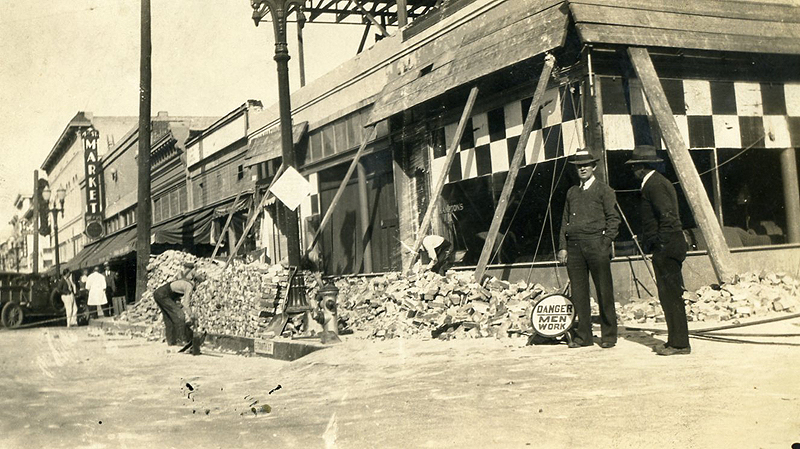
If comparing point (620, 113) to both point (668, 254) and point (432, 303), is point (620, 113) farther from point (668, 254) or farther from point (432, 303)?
point (668, 254)

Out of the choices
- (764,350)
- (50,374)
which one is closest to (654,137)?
(764,350)

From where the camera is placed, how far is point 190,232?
80.8ft

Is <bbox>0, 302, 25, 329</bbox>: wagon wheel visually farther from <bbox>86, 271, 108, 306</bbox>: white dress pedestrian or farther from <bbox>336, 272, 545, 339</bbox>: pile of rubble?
<bbox>336, 272, 545, 339</bbox>: pile of rubble

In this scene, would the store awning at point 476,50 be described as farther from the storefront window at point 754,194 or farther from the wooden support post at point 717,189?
the storefront window at point 754,194

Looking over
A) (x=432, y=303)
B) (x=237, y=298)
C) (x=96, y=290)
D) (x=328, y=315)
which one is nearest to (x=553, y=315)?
(x=432, y=303)

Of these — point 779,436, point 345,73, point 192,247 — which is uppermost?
point 345,73

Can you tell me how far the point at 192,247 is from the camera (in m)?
26.3

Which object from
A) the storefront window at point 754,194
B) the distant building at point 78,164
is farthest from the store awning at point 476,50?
the distant building at point 78,164

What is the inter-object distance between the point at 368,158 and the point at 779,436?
42.4ft

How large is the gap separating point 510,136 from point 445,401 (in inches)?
266

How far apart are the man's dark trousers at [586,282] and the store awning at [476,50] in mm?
3550

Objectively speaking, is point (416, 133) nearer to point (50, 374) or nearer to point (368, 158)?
point (368, 158)

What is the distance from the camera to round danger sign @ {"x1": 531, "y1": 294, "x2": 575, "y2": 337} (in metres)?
7.94

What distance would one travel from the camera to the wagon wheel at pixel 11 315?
21.0 metres
